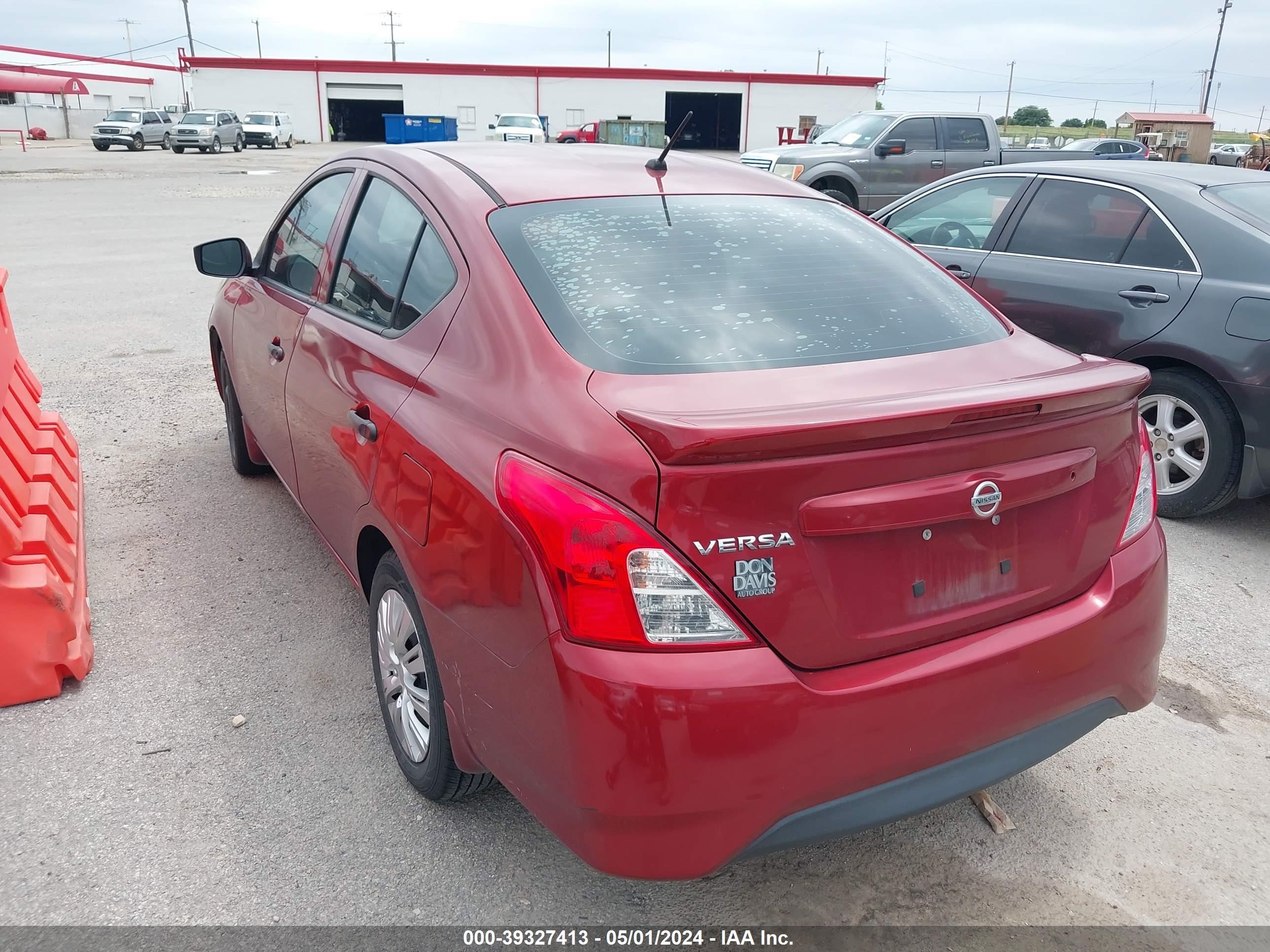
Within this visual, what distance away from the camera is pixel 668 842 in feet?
6.20

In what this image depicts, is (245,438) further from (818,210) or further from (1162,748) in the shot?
(1162,748)

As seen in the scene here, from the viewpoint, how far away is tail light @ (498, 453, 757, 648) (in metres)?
1.84

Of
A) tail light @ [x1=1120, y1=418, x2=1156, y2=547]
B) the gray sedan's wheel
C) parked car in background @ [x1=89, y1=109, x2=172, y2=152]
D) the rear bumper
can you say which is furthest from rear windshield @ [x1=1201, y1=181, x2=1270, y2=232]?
parked car in background @ [x1=89, y1=109, x2=172, y2=152]

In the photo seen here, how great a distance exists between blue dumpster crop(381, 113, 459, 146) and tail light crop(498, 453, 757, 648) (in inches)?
2040

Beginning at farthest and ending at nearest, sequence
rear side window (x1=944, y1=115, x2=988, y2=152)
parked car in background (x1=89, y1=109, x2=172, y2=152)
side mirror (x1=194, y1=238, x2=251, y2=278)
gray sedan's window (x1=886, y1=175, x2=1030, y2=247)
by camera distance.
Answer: parked car in background (x1=89, y1=109, x2=172, y2=152) → rear side window (x1=944, y1=115, x2=988, y2=152) → gray sedan's window (x1=886, y1=175, x2=1030, y2=247) → side mirror (x1=194, y1=238, x2=251, y2=278)

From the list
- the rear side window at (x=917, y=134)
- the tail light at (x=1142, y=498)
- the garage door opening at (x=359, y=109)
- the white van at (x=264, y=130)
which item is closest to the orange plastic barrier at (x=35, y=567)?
the tail light at (x=1142, y=498)

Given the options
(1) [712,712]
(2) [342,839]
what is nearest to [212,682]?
(2) [342,839]

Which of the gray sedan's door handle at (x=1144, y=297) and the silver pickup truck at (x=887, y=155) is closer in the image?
the gray sedan's door handle at (x=1144, y=297)

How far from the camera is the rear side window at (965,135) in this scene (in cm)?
1499

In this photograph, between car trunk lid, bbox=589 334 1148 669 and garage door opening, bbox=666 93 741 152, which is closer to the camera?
car trunk lid, bbox=589 334 1148 669

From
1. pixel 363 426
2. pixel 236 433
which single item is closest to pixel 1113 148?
pixel 236 433

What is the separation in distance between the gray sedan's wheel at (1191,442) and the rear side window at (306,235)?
3667 millimetres

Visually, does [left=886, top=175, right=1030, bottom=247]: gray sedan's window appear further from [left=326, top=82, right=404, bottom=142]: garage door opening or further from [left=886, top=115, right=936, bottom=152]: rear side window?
[left=326, top=82, right=404, bottom=142]: garage door opening

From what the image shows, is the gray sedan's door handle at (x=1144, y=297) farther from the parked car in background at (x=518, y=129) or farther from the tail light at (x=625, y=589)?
the parked car in background at (x=518, y=129)
